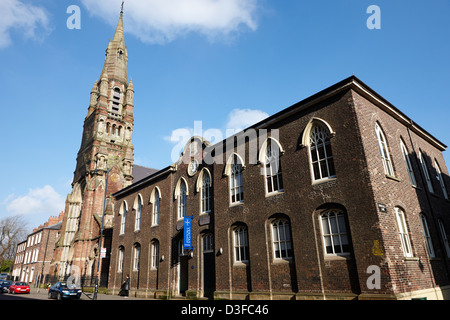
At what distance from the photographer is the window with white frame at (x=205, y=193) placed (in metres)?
18.8

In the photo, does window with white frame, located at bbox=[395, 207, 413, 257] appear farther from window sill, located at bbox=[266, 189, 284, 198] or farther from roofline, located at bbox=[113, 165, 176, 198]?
roofline, located at bbox=[113, 165, 176, 198]

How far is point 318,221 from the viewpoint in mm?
12500

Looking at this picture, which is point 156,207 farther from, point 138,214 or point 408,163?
point 408,163

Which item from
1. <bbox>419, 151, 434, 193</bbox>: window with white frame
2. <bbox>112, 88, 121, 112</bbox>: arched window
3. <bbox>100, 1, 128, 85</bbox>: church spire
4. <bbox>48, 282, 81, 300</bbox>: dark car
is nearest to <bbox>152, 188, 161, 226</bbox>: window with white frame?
<bbox>48, 282, 81, 300</bbox>: dark car

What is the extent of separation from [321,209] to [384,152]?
4178mm

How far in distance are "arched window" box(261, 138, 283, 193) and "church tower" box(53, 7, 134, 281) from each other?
19.4m

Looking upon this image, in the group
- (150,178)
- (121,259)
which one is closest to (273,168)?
(150,178)

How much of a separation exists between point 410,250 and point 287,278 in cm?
525

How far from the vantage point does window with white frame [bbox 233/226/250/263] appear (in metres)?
15.4

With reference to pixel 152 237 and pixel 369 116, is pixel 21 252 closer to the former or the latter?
pixel 152 237

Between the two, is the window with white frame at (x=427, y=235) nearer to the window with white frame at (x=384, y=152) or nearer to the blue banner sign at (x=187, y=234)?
the window with white frame at (x=384, y=152)

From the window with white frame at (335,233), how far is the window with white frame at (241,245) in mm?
4631

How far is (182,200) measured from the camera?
68.9 ft
